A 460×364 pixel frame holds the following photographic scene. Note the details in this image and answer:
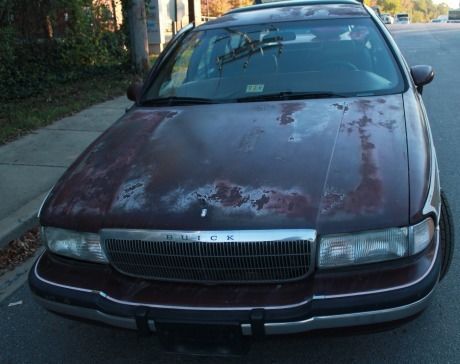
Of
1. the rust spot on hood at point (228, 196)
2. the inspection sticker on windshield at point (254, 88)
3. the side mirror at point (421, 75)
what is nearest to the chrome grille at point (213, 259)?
the rust spot on hood at point (228, 196)

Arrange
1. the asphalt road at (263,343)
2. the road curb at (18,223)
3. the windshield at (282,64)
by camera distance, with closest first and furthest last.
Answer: the asphalt road at (263,343), the windshield at (282,64), the road curb at (18,223)

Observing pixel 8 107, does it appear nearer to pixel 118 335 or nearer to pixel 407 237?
pixel 118 335

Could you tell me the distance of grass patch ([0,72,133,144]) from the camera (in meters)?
7.11

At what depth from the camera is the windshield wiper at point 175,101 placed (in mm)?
3580

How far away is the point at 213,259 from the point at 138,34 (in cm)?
→ 958

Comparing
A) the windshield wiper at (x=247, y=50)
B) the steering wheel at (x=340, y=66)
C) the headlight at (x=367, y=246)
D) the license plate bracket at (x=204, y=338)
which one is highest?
the windshield wiper at (x=247, y=50)

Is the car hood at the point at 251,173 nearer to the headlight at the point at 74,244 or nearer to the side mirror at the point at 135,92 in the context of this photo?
the headlight at the point at 74,244

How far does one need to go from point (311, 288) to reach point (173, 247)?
1.98 ft

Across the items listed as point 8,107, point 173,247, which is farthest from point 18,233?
point 8,107

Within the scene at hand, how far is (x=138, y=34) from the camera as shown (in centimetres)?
1105

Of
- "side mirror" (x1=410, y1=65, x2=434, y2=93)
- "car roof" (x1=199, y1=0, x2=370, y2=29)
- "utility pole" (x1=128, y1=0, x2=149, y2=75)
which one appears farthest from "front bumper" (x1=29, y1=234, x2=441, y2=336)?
"utility pole" (x1=128, y1=0, x2=149, y2=75)

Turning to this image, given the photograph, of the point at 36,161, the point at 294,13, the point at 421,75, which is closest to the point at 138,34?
the point at 36,161

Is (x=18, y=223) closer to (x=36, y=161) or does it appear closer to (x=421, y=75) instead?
(x=36, y=161)

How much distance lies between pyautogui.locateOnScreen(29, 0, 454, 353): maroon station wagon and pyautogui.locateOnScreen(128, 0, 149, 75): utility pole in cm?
830
